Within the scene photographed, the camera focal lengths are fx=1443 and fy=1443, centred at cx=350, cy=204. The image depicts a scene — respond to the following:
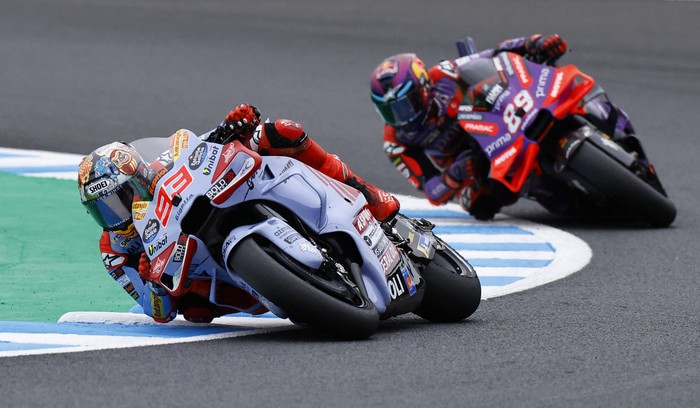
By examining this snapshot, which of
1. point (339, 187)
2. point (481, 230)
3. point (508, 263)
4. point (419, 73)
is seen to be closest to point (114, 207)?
point (339, 187)

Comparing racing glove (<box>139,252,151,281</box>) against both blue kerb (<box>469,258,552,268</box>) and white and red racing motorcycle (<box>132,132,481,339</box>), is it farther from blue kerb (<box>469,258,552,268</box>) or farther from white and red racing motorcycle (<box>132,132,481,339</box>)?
blue kerb (<box>469,258,552,268</box>)

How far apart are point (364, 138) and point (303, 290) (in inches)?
353

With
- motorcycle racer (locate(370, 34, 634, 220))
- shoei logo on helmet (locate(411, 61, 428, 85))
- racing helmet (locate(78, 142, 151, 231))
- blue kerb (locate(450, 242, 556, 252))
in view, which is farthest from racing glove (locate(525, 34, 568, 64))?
racing helmet (locate(78, 142, 151, 231))

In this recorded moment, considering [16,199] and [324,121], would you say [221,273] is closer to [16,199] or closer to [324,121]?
[16,199]

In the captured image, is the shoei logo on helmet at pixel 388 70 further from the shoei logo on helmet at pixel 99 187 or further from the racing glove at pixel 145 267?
the shoei logo on helmet at pixel 99 187

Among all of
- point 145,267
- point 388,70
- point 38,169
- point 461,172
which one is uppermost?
point 145,267

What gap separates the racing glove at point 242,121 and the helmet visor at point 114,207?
0.60 m

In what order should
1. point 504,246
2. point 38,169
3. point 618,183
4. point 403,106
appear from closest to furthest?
point 504,246 → point 618,183 → point 403,106 → point 38,169

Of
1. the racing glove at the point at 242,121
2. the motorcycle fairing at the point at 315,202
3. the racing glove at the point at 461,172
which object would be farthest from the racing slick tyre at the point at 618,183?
the racing glove at the point at 242,121

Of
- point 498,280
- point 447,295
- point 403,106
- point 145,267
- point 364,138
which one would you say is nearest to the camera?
point 145,267

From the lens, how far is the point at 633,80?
17.1m

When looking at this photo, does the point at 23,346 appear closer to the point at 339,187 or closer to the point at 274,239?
the point at 274,239

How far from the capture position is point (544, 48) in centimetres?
1198

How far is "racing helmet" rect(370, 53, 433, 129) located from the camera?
11211 mm
